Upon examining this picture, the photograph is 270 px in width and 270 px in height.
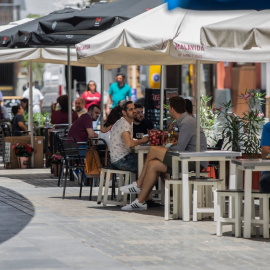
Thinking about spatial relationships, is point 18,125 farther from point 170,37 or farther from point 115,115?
point 170,37

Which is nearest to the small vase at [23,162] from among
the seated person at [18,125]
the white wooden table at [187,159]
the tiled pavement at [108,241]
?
the seated person at [18,125]

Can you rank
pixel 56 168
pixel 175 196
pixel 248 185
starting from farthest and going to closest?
pixel 56 168, pixel 175 196, pixel 248 185

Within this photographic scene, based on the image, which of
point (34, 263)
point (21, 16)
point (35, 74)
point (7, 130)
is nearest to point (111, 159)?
point (34, 263)

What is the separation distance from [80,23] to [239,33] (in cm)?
553

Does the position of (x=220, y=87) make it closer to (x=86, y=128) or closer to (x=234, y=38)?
(x=86, y=128)

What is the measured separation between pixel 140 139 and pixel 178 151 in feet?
4.30

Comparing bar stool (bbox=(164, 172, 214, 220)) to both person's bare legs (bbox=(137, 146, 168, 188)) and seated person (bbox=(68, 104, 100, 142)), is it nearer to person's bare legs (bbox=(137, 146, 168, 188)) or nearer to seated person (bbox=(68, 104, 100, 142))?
person's bare legs (bbox=(137, 146, 168, 188))

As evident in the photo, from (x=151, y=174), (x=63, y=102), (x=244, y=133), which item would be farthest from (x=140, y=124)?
(x=151, y=174)

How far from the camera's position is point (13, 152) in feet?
62.4

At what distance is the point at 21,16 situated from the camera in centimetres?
5900

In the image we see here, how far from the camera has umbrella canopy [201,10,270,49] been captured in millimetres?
9320

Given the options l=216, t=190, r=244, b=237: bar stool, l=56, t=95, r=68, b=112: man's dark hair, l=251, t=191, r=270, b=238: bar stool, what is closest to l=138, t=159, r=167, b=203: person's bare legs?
l=216, t=190, r=244, b=237: bar stool

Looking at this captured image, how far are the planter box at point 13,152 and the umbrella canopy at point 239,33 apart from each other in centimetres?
984

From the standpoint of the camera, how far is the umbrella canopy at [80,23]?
46.9 feet
